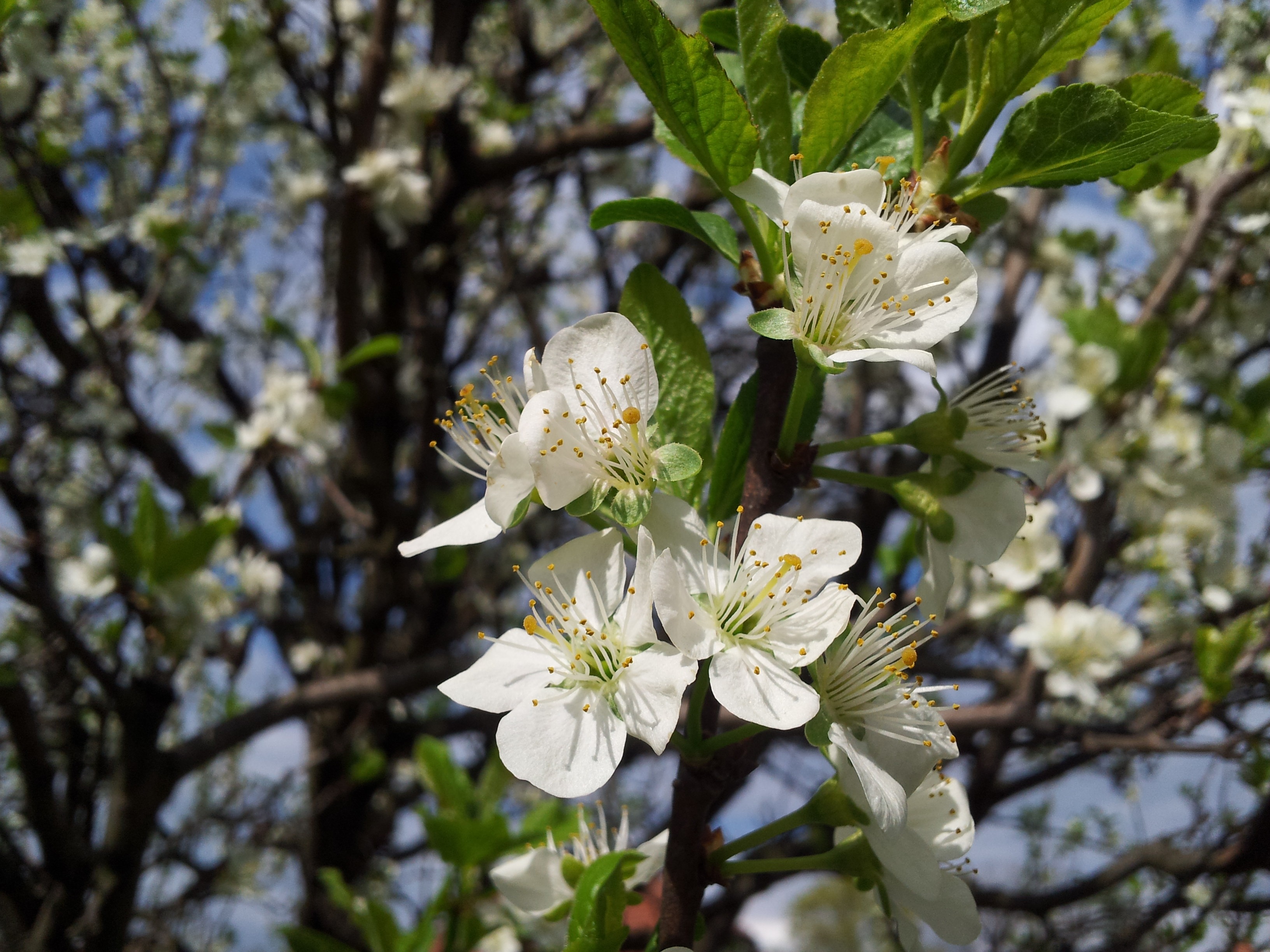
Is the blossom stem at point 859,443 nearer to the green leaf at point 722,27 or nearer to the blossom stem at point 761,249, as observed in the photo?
the blossom stem at point 761,249

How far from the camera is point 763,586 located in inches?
31.6

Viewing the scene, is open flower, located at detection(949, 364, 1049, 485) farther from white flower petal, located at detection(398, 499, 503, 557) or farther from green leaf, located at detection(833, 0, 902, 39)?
white flower petal, located at detection(398, 499, 503, 557)

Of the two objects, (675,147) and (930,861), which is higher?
(675,147)

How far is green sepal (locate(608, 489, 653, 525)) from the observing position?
0.77 m

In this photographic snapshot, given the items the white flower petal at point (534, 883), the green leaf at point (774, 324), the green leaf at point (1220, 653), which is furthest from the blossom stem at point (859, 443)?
the green leaf at point (1220, 653)

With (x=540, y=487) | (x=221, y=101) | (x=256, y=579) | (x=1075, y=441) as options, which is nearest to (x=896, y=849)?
(x=540, y=487)

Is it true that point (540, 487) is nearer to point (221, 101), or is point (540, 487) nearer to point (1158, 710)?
point (1158, 710)

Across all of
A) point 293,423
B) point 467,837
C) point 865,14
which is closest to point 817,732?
point 865,14

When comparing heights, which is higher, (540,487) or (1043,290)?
(1043,290)

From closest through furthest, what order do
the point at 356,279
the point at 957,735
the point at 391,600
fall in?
the point at 957,735 → the point at 356,279 → the point at 391,600

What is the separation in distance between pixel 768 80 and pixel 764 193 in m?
0.12

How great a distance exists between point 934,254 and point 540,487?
1.36 feet

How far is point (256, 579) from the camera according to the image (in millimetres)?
3406

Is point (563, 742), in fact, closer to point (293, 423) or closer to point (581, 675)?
point (581, 675)
